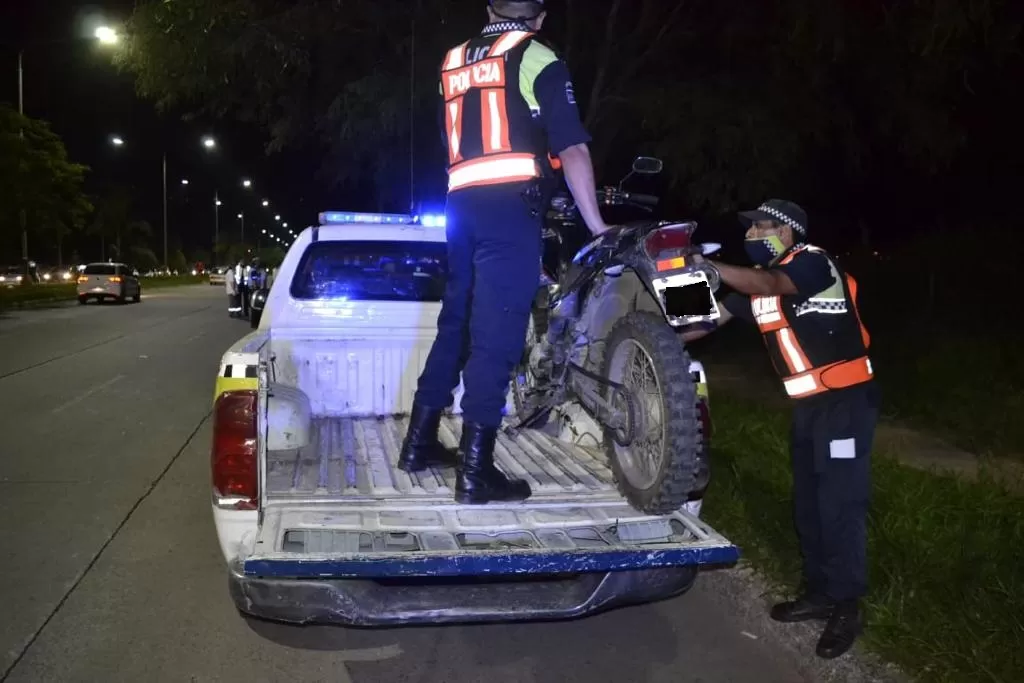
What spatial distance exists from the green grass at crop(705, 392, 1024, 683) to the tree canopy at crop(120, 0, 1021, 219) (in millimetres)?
5433

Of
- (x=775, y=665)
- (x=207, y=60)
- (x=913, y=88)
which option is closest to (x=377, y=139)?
(x=207, y=60)

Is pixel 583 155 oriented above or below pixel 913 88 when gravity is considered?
below

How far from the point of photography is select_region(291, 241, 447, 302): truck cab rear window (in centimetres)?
594

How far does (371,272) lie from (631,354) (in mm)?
2526

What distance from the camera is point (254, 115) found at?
50.1 feet

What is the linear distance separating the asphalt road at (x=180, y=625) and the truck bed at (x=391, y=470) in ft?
2.46

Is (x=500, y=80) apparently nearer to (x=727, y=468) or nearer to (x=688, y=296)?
(x=688, y=296)

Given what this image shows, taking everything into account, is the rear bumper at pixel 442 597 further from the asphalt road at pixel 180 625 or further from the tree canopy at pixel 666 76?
the tree canopy at pixel 666 76

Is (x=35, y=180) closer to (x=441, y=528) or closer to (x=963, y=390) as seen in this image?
(x=963, y=390)

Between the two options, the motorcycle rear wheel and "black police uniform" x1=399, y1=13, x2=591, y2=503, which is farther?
"black police uniform" x1=399, y1=13, x2=591, y2=503

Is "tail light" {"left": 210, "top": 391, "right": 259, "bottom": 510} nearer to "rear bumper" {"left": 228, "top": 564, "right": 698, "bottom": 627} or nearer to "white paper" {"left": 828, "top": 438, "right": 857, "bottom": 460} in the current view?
"rear bumper" {"left": 228, "top": 564, "right": 698, "bottom": 627}

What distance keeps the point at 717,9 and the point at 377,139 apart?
480 centimetres

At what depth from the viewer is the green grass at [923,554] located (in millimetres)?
3896

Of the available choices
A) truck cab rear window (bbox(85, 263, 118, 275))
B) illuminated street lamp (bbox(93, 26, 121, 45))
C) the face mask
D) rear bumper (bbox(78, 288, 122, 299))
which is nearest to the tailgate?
the face mask
